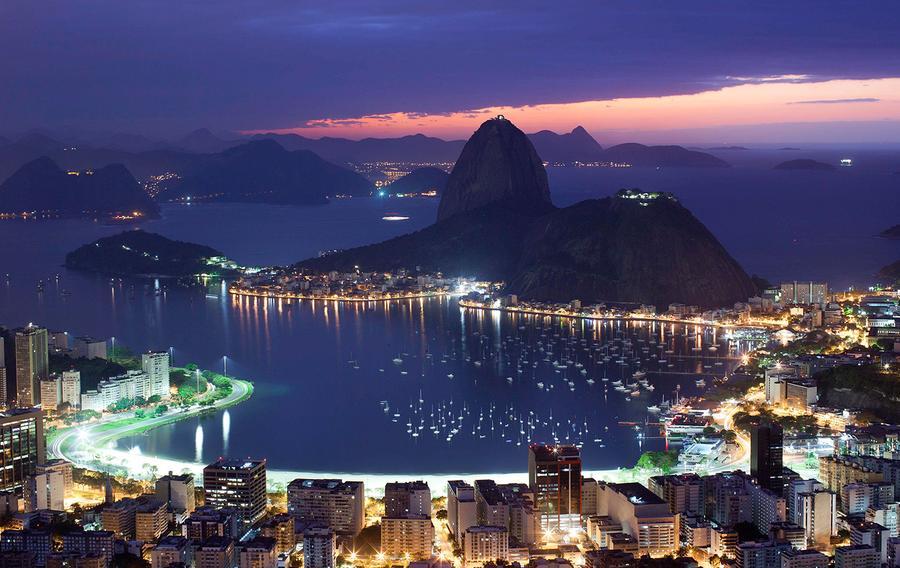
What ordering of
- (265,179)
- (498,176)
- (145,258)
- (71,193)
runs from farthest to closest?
(265,179), (71,193), (498,176), (145,258)

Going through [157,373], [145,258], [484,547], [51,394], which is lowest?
[484,547]

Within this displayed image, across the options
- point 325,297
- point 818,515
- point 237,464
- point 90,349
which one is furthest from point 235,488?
point 325,297

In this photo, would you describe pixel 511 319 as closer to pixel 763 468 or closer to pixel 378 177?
pixel 763 468

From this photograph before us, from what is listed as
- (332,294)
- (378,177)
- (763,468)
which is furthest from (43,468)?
(378,177)

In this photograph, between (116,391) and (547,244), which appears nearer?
(116,391)

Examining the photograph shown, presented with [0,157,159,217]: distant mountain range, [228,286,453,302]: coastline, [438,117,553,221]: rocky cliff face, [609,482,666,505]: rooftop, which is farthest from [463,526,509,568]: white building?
[0,157,159,217]: distant mountain range

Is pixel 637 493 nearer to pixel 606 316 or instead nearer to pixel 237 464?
pixel 237 464

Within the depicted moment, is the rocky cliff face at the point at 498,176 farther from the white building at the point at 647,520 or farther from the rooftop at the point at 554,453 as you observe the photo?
the white building at the point at 647,520

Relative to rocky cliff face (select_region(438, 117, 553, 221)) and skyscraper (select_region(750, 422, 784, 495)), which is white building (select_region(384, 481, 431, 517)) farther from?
rocky cliff face (select_region(438, 117, 553, 221))
